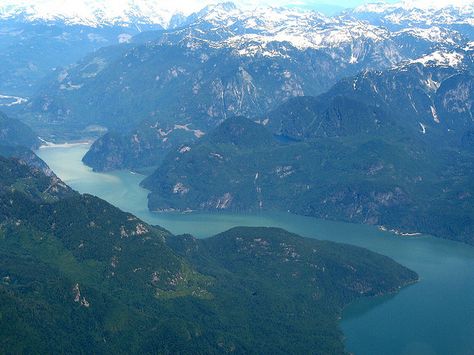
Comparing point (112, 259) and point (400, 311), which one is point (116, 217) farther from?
point (400, 311)

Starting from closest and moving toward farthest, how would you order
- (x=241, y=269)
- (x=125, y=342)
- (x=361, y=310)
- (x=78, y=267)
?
(x=125, y=342) → (x=78, y=267) → (x=361, y=310) → (x=241, y=269)

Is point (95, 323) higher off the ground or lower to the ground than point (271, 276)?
higher

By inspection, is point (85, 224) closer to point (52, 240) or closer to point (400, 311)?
point (52, 240)

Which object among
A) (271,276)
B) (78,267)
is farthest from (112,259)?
(271,276)

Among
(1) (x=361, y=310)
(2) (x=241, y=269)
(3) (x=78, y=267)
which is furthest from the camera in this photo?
(2) (x=241, y=269)

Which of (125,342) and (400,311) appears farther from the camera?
(400,311)

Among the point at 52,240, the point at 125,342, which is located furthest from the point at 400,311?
the point at 52,240
